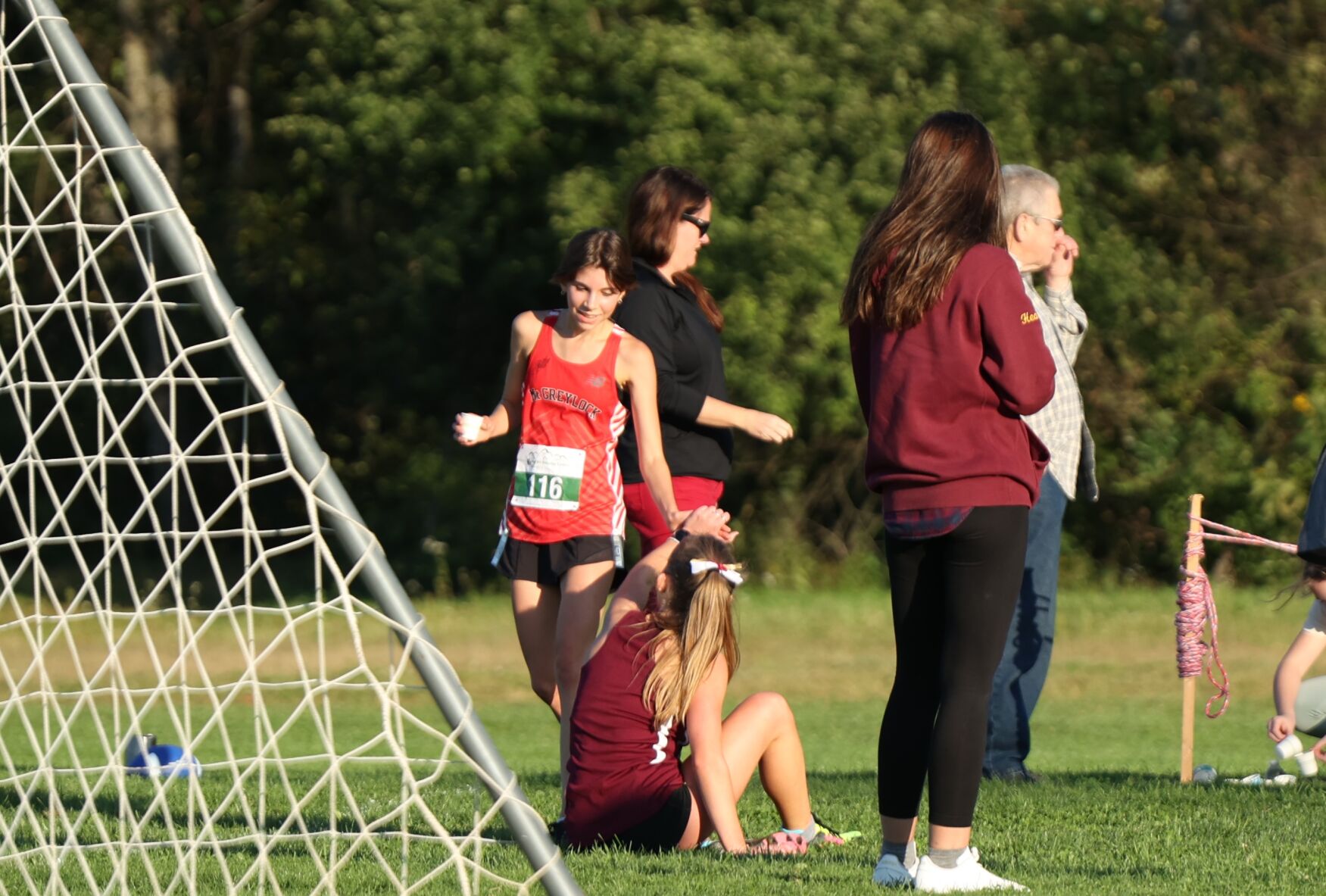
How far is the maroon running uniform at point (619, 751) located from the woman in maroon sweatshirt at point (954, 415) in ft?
3.14

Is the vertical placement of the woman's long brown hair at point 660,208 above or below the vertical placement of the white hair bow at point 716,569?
above

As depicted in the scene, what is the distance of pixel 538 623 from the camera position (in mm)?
5711

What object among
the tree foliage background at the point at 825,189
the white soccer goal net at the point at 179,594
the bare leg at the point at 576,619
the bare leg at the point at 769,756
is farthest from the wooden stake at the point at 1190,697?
the tree foliage background at the point at 825,189

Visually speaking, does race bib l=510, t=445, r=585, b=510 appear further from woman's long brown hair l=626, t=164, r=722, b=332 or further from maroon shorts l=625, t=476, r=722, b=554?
woman's long brown hair l=626, t=164, r=722, b=332

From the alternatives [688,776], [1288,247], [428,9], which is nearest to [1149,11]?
[1288,247]

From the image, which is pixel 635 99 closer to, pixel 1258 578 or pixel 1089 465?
pixel 1258 578

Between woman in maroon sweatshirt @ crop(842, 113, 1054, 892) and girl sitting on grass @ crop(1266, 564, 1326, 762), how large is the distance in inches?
98.1

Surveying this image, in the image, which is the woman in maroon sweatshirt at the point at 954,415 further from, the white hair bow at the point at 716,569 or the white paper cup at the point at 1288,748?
the white paper cup at the point at 1288,748

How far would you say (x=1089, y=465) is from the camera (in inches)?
268

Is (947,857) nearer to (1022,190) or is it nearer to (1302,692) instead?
(1022,190)

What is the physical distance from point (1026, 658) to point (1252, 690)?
727 centimetres

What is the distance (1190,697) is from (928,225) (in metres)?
2.94

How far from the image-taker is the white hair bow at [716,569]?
505 centimetres

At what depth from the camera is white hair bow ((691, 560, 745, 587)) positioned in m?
5.05
